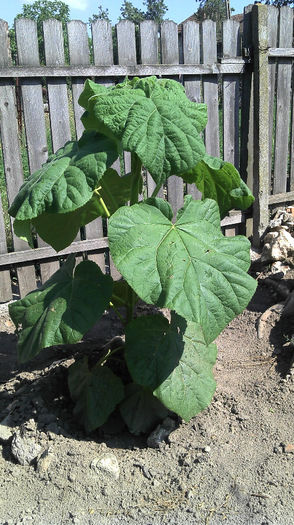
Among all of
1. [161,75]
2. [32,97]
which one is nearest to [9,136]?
[32,97]

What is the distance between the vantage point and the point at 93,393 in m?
2.57

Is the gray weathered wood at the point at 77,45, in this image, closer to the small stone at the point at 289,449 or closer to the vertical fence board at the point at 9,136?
the vertical fence board at the point at 9,136

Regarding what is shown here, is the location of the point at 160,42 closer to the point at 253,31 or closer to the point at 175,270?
the point at 253,31

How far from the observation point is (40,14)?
83562 millimetres

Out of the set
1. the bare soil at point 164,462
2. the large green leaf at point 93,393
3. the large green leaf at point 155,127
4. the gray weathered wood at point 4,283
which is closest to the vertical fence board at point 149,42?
the gray weathered wood at point 4,283

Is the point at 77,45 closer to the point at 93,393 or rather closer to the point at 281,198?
the point at 281,198

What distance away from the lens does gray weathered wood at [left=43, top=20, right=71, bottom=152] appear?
12.8 ft

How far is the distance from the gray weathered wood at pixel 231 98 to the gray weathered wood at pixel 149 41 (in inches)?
30.1

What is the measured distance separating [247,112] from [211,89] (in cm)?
47

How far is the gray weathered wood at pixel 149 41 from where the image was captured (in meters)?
4.22

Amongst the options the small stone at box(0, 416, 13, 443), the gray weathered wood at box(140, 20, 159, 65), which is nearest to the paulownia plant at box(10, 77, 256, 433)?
the small stone at box(0, 416, 13, 443)

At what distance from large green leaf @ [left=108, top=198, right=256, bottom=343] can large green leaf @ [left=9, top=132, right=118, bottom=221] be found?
178 mm

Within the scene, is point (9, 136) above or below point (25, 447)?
above

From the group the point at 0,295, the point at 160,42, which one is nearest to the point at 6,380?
the point at 0,295
